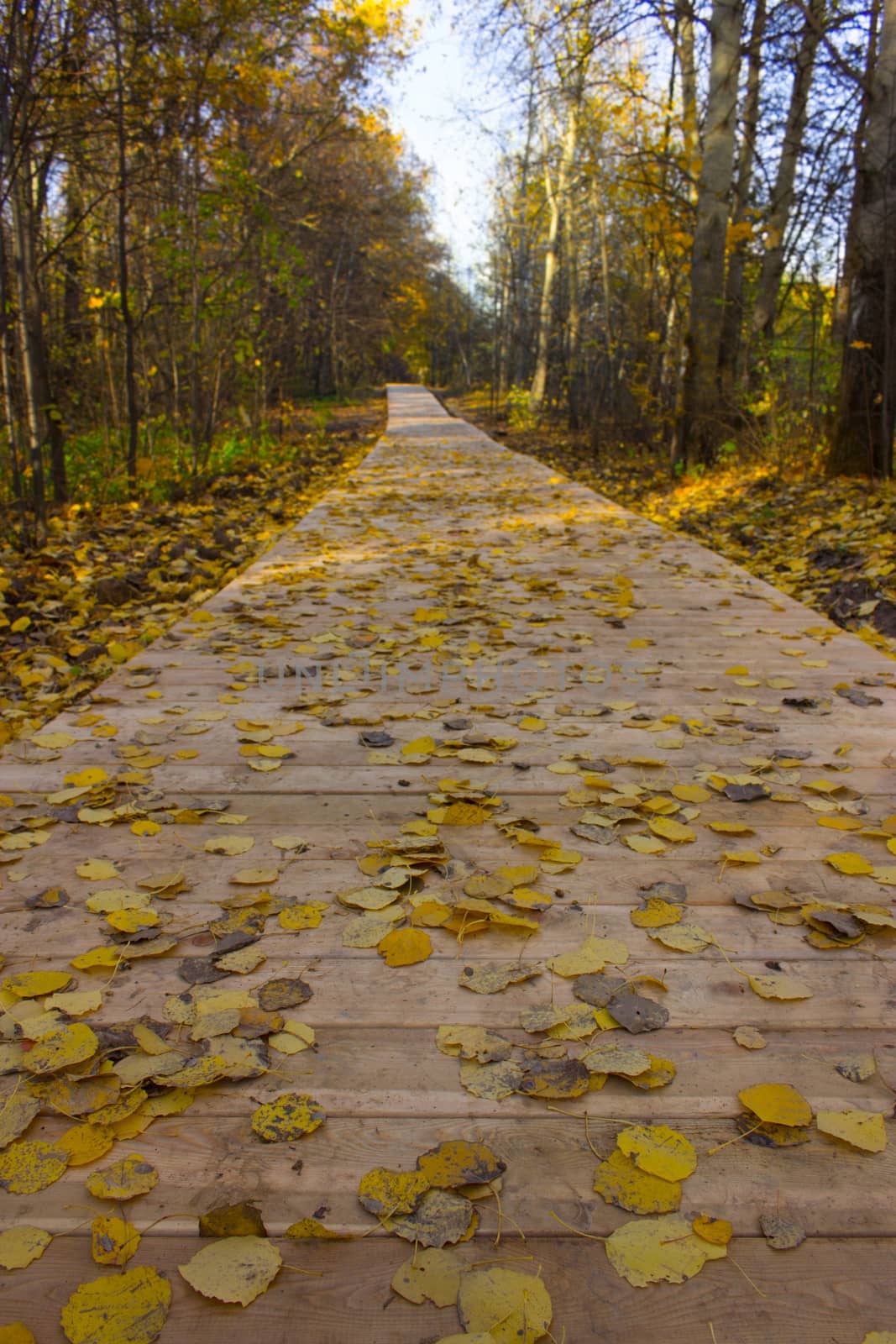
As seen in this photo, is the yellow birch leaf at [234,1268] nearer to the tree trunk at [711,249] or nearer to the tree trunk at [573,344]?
the tree trunk at [711,249]

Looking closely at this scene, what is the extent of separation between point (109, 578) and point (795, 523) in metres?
4.56

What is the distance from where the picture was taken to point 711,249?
802cm

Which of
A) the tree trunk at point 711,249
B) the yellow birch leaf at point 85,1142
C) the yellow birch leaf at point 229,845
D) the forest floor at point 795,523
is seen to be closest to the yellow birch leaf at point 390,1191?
the yellow birch leaf at point 85,1142

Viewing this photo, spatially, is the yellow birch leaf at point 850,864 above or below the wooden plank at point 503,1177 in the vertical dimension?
above

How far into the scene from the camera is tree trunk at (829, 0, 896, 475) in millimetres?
6145

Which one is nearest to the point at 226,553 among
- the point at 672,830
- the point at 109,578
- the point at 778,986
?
the point at 109,578

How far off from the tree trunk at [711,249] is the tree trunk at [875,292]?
5.27ft

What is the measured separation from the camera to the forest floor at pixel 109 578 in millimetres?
3500

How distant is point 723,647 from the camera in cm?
339

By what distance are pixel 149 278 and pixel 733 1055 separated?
29.9 feet

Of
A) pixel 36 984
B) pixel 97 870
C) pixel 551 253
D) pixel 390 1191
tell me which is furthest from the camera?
pixel 551 253

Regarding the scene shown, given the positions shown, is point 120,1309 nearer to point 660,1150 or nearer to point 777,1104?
point 660,1150

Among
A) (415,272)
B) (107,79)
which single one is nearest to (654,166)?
(107,79)

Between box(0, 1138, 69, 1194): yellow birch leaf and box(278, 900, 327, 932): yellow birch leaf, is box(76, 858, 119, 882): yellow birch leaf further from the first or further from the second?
box(0, 1138, 69, 1194): yellow birch leaf
